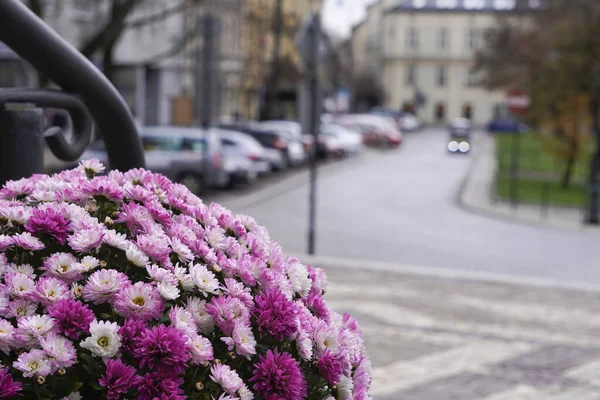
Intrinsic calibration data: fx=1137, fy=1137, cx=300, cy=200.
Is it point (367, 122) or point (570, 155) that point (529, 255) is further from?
point (367, 122)

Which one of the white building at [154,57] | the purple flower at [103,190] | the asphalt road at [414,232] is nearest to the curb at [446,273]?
the asphalt road at [414,232]

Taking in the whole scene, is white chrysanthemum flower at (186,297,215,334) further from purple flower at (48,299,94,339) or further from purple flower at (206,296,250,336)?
purple flower at (48,299,94,339)

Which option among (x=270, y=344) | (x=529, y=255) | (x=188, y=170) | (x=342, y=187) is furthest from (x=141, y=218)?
(x=342, y=187)

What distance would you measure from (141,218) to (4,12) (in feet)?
2.11

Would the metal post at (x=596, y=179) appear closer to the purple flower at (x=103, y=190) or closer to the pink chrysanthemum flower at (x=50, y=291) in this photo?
the purple flower at (x=103, y=190)

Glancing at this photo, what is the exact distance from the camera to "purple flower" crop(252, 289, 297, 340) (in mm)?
2664

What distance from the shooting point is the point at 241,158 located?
103 ft

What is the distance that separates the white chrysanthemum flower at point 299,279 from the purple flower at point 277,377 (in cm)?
43

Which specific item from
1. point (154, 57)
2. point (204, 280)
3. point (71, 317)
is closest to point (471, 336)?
point (204, 280)

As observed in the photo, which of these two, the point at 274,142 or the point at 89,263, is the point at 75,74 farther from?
the point at 274,142

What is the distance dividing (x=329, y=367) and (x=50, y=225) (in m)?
0.75

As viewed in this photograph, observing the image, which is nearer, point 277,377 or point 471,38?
point 277,377

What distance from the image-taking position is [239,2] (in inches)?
1783

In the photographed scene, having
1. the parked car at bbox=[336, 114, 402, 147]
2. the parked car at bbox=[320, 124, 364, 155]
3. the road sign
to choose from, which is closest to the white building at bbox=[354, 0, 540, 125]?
the parked car at bbox=[336, 114, 402, 147]
